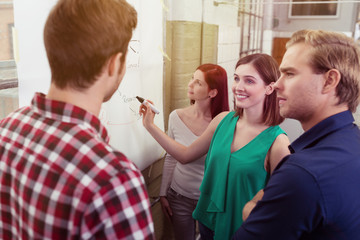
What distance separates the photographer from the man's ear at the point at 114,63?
0.60m

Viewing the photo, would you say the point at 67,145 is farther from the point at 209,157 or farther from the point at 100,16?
the point at 209,157

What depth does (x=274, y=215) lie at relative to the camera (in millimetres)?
764

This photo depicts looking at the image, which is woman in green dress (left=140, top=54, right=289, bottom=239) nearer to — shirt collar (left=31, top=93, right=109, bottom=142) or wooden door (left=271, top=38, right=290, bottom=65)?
shirt collar (left=31, top=93, right=109, bottom=142)

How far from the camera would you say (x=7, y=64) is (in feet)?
Result: 2.93

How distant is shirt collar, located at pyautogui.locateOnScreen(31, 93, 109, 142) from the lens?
56cm

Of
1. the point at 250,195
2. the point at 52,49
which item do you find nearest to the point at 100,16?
the point at 52,49

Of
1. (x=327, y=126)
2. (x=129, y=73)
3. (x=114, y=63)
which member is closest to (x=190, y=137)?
(x=129, y=73)

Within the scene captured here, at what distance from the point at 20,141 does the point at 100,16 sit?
0.27 meters

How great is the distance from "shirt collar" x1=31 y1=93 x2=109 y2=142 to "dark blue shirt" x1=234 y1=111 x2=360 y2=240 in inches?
17.8

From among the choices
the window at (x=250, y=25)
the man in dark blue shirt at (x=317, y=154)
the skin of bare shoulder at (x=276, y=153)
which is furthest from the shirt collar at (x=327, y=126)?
the window at (x=250, y=25)

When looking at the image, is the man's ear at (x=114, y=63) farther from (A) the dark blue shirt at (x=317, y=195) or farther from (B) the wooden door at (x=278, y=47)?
(B) the wooden door at (x=278, y=47)

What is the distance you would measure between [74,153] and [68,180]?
1.8 inches

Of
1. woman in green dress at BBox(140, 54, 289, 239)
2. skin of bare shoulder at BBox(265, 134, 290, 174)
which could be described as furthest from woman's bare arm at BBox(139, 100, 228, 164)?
skin of bare shoulder at BBox(265, 134, 290, 174)

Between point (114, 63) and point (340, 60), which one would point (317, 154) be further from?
point (114, 63)
